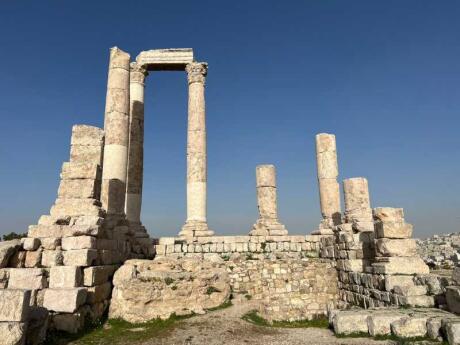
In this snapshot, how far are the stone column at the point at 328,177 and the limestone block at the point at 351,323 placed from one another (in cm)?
1077

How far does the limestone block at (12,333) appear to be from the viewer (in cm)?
595

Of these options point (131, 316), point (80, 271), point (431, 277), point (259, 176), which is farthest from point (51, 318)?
point (259, 176)

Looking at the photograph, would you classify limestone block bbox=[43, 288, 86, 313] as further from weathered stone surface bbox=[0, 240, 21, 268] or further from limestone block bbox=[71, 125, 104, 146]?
limestone block bbox=[71, 125, 104, 146]

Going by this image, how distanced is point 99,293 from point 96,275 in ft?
1.82

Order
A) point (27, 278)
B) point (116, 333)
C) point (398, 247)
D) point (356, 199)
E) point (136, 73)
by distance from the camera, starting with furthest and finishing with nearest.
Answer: point (136, 73) → point (356, 199) → point (398, 247) → point (27, 278) → point (116, 333)

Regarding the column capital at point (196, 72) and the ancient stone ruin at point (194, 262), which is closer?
the ancient stone ruin at point (194, 262)

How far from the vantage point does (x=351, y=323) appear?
802cm

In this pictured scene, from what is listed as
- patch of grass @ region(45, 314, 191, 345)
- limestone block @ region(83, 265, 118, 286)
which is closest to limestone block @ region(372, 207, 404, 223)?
patch of grass @ region(45, 314, 191, 345)

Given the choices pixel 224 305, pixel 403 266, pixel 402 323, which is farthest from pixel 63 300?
pixel 403 266

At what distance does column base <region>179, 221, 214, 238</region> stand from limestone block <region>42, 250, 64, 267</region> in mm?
8534

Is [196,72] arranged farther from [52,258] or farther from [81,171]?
[52,258]

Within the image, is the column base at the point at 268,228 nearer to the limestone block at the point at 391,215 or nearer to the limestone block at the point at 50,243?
the limestone block at the point at 391,215

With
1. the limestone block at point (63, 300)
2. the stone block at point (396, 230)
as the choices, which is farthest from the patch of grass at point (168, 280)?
the stone block at point (396, 230)

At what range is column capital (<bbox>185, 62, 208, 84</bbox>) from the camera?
20.4 m
